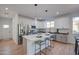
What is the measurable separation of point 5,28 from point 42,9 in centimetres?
136

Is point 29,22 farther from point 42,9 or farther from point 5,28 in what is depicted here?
point 5,28

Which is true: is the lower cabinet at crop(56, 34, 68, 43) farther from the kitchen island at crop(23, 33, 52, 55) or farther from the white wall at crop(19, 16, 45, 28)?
the white wall at crop(19, 16, 45, 28)

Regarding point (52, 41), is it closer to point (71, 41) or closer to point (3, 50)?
point (71, 41)

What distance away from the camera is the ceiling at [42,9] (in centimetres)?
269

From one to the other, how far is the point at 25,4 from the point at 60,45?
1662mm

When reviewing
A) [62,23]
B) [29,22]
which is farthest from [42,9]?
[62,23]

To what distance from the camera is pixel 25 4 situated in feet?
8.70

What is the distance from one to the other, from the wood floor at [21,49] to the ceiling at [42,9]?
3.09ft

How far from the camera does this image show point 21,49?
2885 millimetres

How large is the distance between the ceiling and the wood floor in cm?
94

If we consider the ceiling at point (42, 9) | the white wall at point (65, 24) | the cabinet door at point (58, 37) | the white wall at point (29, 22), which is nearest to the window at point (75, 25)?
the white wall at point (65, 24)

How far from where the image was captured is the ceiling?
8.84 feet
